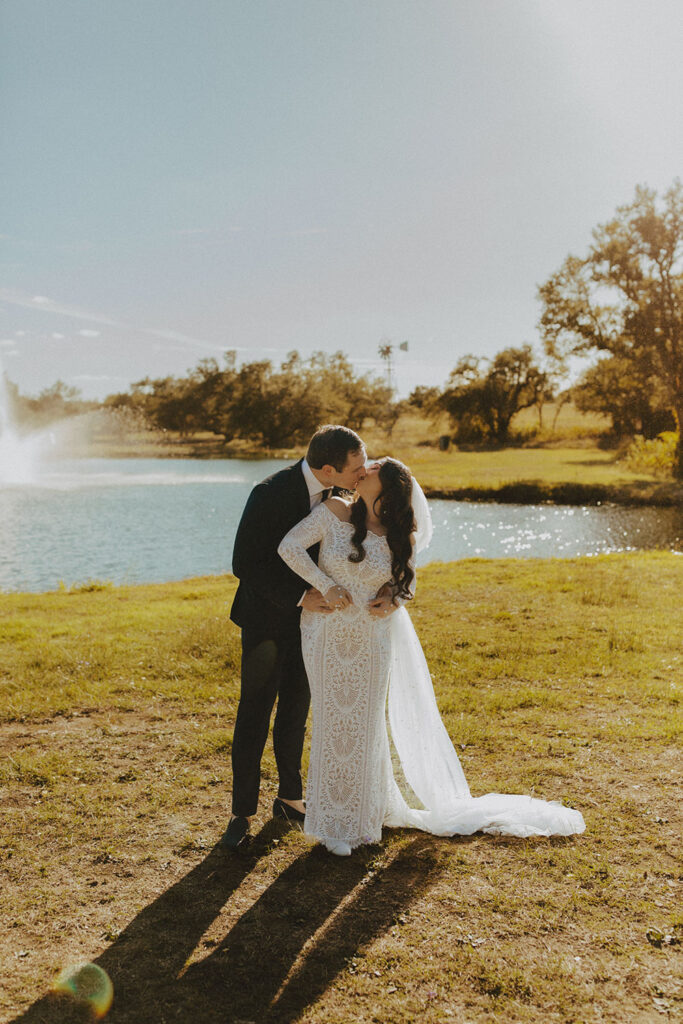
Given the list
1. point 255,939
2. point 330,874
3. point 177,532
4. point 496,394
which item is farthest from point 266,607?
point 496,394

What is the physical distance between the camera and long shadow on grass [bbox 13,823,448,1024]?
341cm

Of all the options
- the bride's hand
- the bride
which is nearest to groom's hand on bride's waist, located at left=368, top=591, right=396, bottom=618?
the bride

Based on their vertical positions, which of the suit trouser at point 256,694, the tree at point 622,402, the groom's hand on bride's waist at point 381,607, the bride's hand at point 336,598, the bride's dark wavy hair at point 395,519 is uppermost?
the tree at point 622,402

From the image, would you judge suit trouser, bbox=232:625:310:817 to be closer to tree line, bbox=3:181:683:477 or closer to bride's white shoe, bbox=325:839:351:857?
bride's white shoe, bbox=325:839:351:857

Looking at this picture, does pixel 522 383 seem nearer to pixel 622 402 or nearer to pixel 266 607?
pixel 622 402

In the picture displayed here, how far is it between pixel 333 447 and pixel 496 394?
72.6 meters

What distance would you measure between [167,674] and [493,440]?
68.7 metres

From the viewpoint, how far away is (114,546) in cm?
2541

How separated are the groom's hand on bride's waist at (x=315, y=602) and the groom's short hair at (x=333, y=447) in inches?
32.7

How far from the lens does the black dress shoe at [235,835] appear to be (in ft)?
15.9

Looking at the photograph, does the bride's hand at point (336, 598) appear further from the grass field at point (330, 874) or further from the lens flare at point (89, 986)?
the lens flare at point (89, 986)

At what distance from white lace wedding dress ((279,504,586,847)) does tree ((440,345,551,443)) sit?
234ft

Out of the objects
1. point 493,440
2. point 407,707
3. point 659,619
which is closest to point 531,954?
point 407,707

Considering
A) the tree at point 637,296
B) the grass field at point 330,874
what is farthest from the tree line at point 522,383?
the grass field at point 330,874
